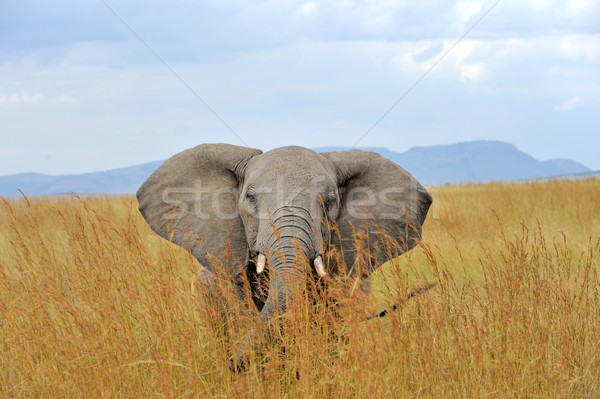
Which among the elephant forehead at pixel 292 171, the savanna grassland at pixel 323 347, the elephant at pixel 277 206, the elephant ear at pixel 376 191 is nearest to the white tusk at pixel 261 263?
the elephant at pixel 277 206

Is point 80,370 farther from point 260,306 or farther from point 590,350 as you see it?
point 590,350

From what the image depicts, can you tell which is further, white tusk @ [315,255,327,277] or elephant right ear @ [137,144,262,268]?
elephant right ear @ [137,144,262,268]

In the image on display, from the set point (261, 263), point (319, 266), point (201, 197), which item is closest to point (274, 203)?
point (261, 263)

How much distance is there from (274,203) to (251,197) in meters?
0.33

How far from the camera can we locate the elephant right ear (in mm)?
5066

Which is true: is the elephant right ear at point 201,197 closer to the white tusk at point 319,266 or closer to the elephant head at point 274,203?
the elephant head at point 274,203

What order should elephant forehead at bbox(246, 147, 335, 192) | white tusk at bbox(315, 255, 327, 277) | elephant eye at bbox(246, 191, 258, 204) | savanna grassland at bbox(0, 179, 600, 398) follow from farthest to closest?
1. elephant eye at bbox(246, 191, 258, 204)
2. elephant forehead at bbox(246, 147, 335, 192)
3. white tusk at bbox(315, 255, 327, 277)
4. savanna grassland at bbox(0, 179, 600, 398)

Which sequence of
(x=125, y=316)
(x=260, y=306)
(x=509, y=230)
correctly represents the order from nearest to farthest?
(x=125, y=316), (x=260, y=306), (x=509, y=230)

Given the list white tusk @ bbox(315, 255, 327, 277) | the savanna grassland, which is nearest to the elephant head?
white tusk @ bbox(315, 255, 327, 277)

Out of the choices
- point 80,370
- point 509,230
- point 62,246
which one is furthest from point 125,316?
point 509,230

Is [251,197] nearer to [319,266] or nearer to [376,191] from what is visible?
[319,266]

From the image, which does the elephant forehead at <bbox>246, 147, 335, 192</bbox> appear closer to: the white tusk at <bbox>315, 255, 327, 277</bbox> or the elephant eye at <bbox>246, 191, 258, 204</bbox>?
the elephant eye at <bbox>246, 191, 258, 204</bbox>

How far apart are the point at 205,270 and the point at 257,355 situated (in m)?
1.70

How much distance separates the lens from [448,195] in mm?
16484
